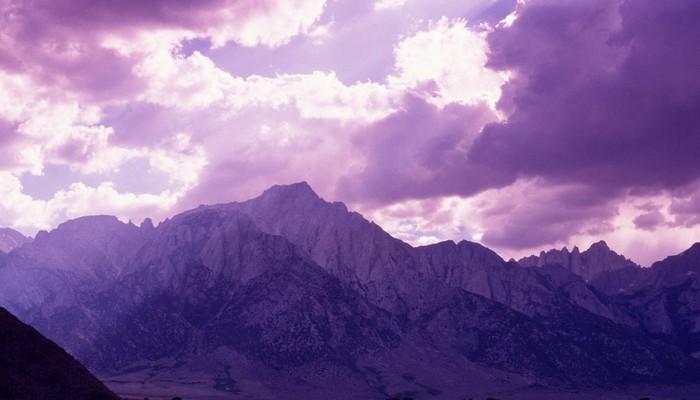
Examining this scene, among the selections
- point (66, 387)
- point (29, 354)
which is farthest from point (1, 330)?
point (66, 387)

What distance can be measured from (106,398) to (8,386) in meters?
22.1

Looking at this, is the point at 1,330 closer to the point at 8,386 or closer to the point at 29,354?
the point at 29,354

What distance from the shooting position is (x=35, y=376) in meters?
188

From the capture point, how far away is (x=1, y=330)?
198 metres

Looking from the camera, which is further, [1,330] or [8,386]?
[1,330]

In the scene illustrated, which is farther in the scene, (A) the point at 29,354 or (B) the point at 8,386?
(A) the point at 29,354

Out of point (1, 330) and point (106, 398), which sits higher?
point (1, 330)

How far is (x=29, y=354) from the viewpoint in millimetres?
194625

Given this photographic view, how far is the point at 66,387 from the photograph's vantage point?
19025 cm

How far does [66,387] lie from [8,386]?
15933mm

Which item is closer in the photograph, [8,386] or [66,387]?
[8,386]

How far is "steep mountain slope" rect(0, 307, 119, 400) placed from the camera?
17975cm

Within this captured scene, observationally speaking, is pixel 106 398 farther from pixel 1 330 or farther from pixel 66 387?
pixel 1 330

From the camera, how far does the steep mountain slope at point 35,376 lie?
179750mm
